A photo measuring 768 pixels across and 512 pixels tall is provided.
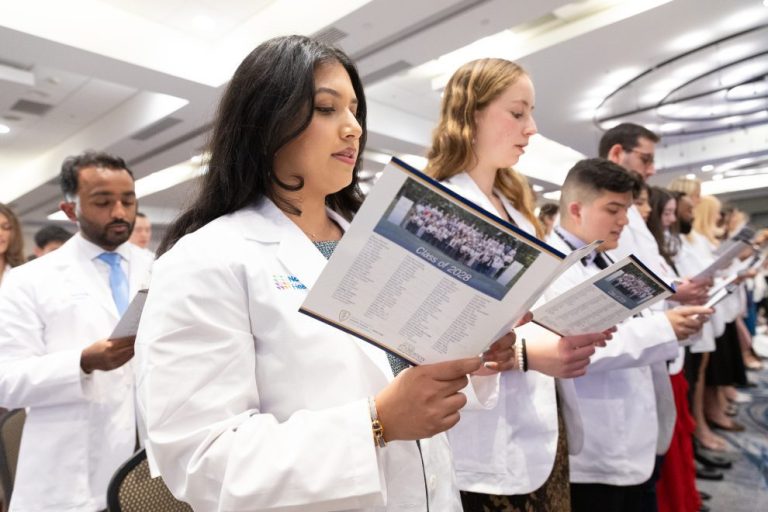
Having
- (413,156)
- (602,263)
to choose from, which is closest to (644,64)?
(413,156)

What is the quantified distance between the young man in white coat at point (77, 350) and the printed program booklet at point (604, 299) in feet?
4.10

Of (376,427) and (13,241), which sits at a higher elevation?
(13,241)

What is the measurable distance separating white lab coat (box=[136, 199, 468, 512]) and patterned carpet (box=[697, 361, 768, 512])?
2.76m

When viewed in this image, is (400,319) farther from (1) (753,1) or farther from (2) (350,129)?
(1) (753,1)

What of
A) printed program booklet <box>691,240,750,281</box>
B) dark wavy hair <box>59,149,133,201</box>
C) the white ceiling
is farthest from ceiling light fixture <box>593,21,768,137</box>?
dark wavy hair <box>59,149,133,201</box>

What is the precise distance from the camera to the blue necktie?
2.12 meters

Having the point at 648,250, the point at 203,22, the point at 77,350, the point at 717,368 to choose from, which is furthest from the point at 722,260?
the point at 203,22

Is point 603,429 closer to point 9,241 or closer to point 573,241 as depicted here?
point 573,241

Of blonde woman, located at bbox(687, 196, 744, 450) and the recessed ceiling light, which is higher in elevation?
the recessed ceiling light

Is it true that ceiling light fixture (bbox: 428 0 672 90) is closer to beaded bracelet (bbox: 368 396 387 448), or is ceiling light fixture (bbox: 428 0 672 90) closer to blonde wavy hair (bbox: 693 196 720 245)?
blonde wavy hair (bbox: 693 196 720 245)

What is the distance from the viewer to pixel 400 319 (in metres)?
0.76

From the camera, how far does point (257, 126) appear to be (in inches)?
40.1

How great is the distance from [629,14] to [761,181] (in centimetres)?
1285

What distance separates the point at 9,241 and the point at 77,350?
2053 mm
